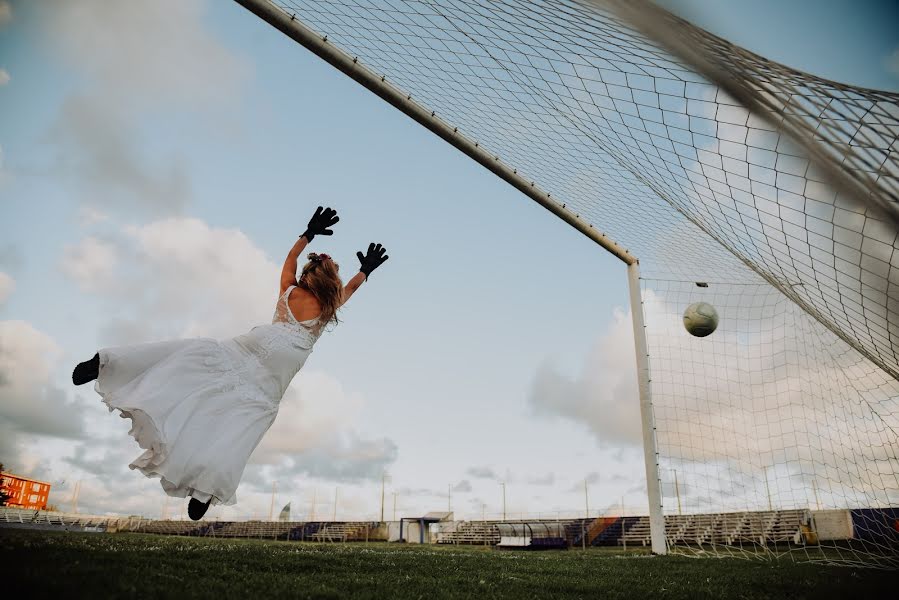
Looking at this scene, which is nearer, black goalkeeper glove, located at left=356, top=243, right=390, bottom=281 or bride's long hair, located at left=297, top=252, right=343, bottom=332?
bride's long hair, located at left=297, top=252, right=343, bottom=332

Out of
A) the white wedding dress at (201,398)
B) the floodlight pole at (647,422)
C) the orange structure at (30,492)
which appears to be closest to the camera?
the white wedding dress at (201,398)

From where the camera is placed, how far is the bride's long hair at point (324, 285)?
465 centimetres

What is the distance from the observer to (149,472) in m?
Answer: 3.65

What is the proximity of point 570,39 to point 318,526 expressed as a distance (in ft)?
124

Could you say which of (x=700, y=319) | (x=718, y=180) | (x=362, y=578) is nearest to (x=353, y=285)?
(x=362, y=578)

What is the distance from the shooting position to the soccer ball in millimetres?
8641

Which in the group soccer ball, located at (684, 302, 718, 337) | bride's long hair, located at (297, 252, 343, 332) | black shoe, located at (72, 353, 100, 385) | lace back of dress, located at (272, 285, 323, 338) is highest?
soccer ball, located at (684, 302, 718, 337)

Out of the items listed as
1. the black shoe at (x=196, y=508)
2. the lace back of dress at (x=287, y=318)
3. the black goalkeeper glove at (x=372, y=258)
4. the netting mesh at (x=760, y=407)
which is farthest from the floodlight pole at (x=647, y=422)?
the black shoe at (x=196, y=508)

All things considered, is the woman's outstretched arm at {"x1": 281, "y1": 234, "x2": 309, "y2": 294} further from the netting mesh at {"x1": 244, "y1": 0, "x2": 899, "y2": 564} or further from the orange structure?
the orange structure

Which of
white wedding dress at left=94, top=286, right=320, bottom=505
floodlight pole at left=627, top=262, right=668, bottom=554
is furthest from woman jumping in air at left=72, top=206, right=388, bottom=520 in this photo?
floodlight pole at left=627, top=262, right=668, bottom=554

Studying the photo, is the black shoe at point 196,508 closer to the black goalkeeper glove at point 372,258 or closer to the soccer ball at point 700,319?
the black goalkeeper glove at point 372,258

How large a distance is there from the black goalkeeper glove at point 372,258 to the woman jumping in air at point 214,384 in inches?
13.3

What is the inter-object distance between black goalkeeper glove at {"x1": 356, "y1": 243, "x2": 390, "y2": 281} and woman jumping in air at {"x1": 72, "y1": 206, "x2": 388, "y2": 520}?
0.34m

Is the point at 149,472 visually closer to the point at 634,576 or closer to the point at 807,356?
the point at 634,576
